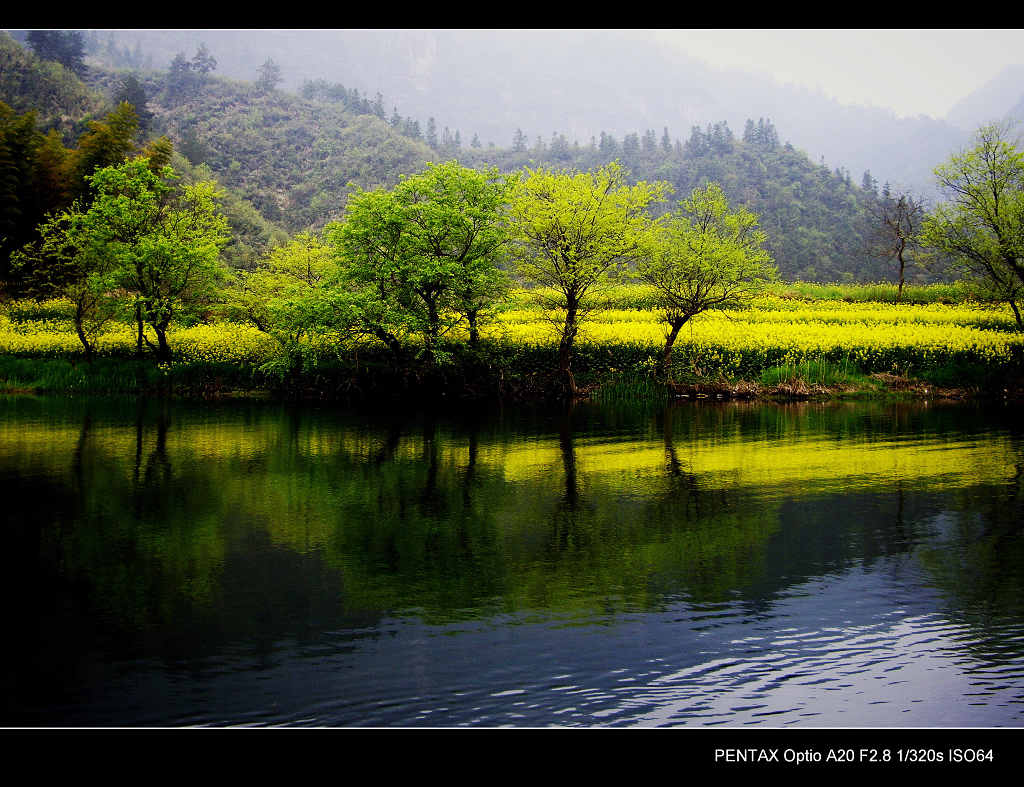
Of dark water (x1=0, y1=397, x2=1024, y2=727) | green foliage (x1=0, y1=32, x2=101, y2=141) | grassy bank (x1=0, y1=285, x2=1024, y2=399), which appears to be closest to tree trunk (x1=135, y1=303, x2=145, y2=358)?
grassy bank (x1=0, y1=285, x2=1024, y2=399)

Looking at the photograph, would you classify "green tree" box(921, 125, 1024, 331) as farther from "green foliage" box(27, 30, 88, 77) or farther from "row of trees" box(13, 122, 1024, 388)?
"green foliage" box(27, 30, 88, 77)

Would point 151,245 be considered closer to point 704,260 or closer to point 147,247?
point 147,247

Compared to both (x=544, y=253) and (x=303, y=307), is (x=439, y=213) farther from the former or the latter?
(x=303, y=307)

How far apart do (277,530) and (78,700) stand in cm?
487

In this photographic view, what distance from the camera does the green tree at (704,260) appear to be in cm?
2975

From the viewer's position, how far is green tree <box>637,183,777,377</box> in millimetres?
29750

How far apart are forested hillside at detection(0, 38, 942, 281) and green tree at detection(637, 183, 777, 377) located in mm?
41563

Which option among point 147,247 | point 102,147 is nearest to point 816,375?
point 147,247

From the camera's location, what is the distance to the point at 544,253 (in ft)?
98.0

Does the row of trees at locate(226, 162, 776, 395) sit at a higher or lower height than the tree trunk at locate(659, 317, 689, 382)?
higher

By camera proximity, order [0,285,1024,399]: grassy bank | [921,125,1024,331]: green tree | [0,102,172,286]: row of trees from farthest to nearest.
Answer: [0,102,172,286]: row of trees < [921,125,1024,331]: green tree < [0,285,1024,399]: grassy bank

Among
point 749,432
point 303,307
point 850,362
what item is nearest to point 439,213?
point 303,307

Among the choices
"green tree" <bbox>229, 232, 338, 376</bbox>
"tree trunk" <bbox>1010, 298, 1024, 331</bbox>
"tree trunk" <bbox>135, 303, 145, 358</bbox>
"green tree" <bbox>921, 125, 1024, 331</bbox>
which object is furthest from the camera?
"tree trunk" <bbox>135, 303, 145, 358</bbox>

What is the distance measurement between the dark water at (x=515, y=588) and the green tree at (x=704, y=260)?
14220mm
